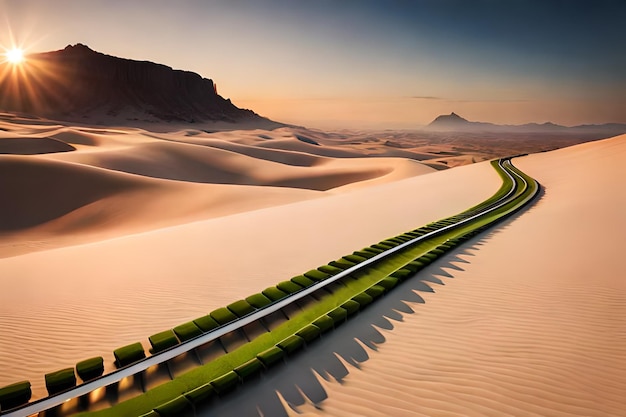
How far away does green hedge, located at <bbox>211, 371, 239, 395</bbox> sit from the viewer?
5.96 m

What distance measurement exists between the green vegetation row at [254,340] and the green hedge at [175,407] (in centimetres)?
1

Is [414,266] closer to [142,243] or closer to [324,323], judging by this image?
[324,323]

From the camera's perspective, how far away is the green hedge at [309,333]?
732 cm

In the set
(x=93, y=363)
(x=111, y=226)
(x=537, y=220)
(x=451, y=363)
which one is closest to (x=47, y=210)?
(x=111, y=226)

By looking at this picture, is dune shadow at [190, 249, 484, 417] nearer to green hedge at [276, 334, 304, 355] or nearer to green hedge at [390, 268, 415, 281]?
green hedge at [276, 334, 304, 355]

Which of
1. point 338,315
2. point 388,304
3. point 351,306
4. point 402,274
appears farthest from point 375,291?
point 338,315

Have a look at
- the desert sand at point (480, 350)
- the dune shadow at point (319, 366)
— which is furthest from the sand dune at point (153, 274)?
the desert sand at point (480, 350)

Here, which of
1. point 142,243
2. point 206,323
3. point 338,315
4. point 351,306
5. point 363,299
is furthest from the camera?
point 142,243

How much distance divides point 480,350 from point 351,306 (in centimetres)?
298

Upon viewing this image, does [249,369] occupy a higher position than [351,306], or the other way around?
[351,306]

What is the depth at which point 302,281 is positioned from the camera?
10086mm

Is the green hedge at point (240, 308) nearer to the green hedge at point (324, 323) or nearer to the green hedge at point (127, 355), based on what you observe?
the green hedge at point (324, 323)

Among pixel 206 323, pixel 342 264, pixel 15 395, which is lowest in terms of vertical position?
pixel 15 395

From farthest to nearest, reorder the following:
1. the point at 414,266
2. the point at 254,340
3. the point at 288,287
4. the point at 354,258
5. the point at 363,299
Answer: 1. the point at 354,258
2. the point at 414,266
3. the point at 288,287
4. the point at 363,299
5. the point at 254,340
